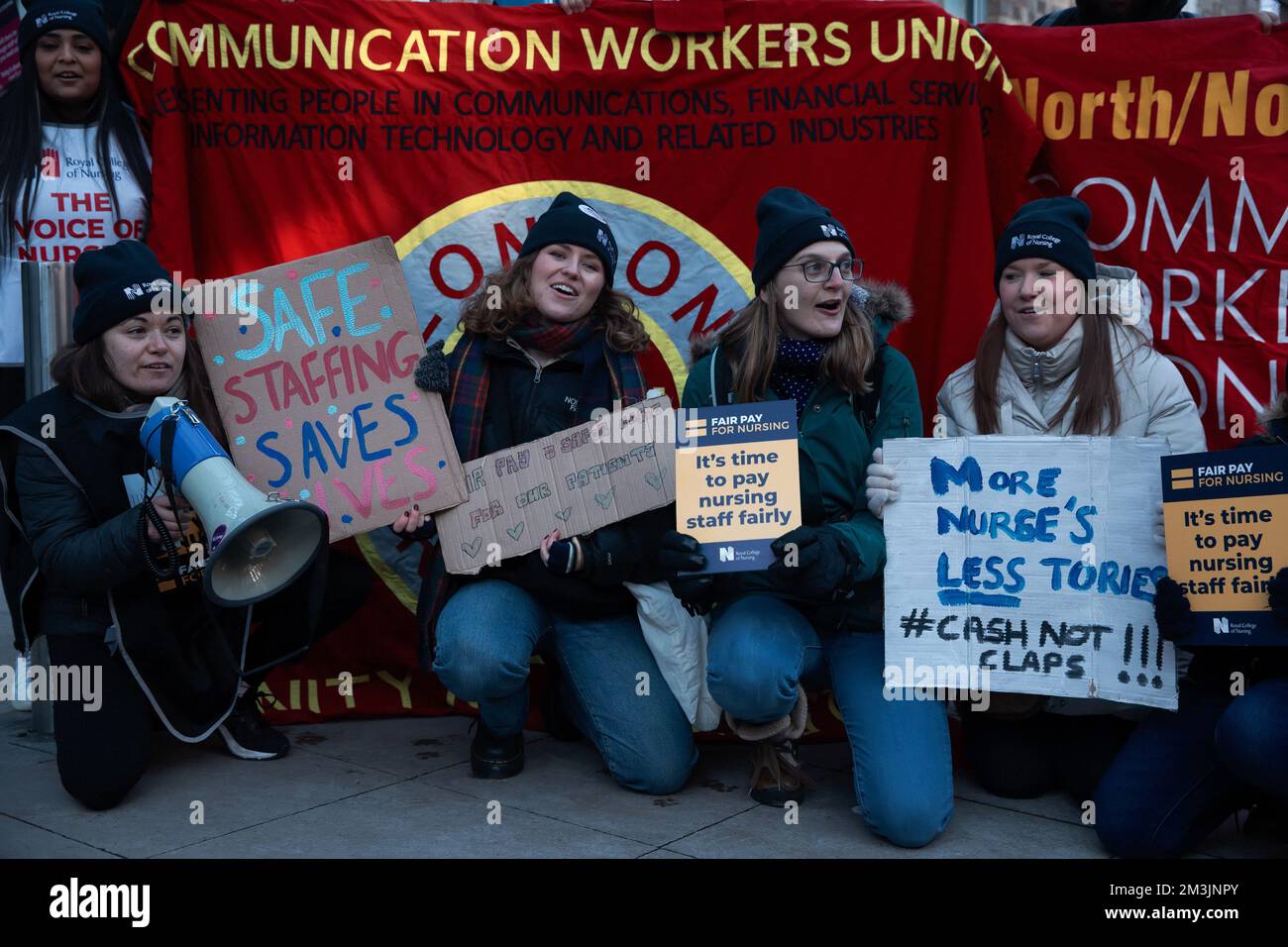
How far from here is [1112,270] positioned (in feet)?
11.7

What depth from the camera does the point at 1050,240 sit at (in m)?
3.36

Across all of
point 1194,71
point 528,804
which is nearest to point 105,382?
point 528,804

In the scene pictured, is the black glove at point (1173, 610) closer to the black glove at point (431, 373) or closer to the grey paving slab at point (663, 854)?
the grey paving slab at point (663, 854)

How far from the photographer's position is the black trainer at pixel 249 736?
3.72m

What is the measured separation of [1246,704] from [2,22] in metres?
7.06

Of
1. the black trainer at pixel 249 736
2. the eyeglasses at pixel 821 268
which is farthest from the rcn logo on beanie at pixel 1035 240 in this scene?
the black trainer at pixel 249 736

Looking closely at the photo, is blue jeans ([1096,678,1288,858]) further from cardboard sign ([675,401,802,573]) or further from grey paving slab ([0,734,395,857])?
grey paving slab ([0,734,395,857])

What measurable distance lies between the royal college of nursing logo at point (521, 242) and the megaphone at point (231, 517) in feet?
3.11

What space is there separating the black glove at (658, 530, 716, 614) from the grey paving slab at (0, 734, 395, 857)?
41.1 inches

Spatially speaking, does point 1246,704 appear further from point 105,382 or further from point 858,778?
point 105,382

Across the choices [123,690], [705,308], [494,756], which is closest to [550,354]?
[705,308]

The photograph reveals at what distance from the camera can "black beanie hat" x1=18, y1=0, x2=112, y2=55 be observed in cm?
387

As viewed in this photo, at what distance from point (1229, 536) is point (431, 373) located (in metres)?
2.16

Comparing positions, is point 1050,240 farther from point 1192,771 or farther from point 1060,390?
point 1192,771
